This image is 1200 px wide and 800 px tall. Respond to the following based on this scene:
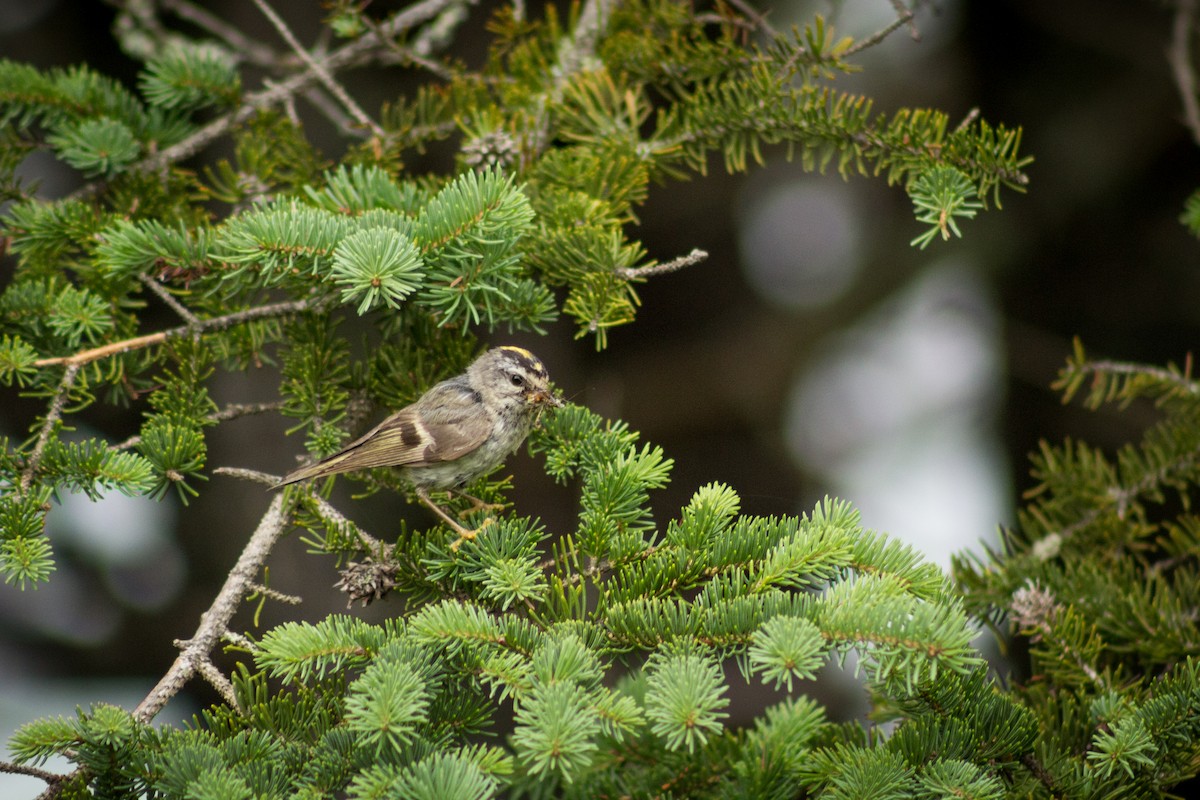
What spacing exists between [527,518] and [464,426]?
2.32 ft

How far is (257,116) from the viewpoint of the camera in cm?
343

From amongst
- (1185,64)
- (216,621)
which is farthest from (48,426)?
(1185,64)

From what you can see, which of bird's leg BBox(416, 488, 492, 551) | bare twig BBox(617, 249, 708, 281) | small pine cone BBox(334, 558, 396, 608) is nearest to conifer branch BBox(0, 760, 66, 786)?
small pine cone BBox(334, 558, 396, 608)

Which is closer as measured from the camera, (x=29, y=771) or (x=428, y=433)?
(x=29, y=771)

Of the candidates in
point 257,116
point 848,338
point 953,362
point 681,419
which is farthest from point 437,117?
point 953,362

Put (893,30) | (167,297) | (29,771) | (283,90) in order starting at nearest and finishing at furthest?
(29,771) < (167,297) < (893,30) < (283,90)

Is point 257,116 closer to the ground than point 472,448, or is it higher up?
higher up

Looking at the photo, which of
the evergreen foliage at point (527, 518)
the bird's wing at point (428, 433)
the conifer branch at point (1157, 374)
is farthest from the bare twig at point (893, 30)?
the bird's wing at point (428, 433)

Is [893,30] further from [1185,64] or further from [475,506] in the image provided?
[475,506]

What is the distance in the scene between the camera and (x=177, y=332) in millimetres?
2746

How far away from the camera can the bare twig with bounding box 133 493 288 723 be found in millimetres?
2186

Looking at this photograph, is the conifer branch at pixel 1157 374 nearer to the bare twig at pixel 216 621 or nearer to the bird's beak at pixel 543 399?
the bird's beak at pixel 543 399

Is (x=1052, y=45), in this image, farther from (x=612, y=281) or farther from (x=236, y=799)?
(x=236, y=799)

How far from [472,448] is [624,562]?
40.8 inches
